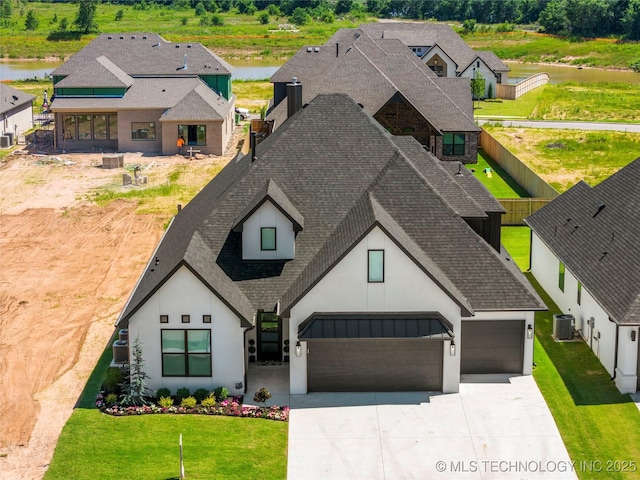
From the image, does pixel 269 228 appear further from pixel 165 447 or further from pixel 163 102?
pixel 163 102

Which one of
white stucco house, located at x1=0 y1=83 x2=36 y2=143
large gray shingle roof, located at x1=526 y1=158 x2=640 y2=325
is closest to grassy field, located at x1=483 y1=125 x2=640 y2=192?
large gray shingle roof, located at x1=526 y1=158 x2=640 y2=325

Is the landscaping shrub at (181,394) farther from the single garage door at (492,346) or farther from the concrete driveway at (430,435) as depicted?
the single garage door at (492,346)

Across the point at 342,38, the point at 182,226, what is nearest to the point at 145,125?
the point at 342,38

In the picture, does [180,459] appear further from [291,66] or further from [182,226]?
[291,66]

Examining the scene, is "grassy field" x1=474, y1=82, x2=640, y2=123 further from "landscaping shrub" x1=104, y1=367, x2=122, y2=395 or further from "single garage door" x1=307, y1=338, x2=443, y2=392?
"landscaping shrub" x1=104, y1=367, x2=122, y2=395

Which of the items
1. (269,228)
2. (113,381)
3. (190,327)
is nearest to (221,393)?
(190,327)

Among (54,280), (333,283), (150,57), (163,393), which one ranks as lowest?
(54,280)

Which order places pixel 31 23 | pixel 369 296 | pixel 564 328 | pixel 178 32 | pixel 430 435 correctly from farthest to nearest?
pixel 178 32
pixel 31 23
pixel 564 328
pixel 369 296
pixel 430 435
